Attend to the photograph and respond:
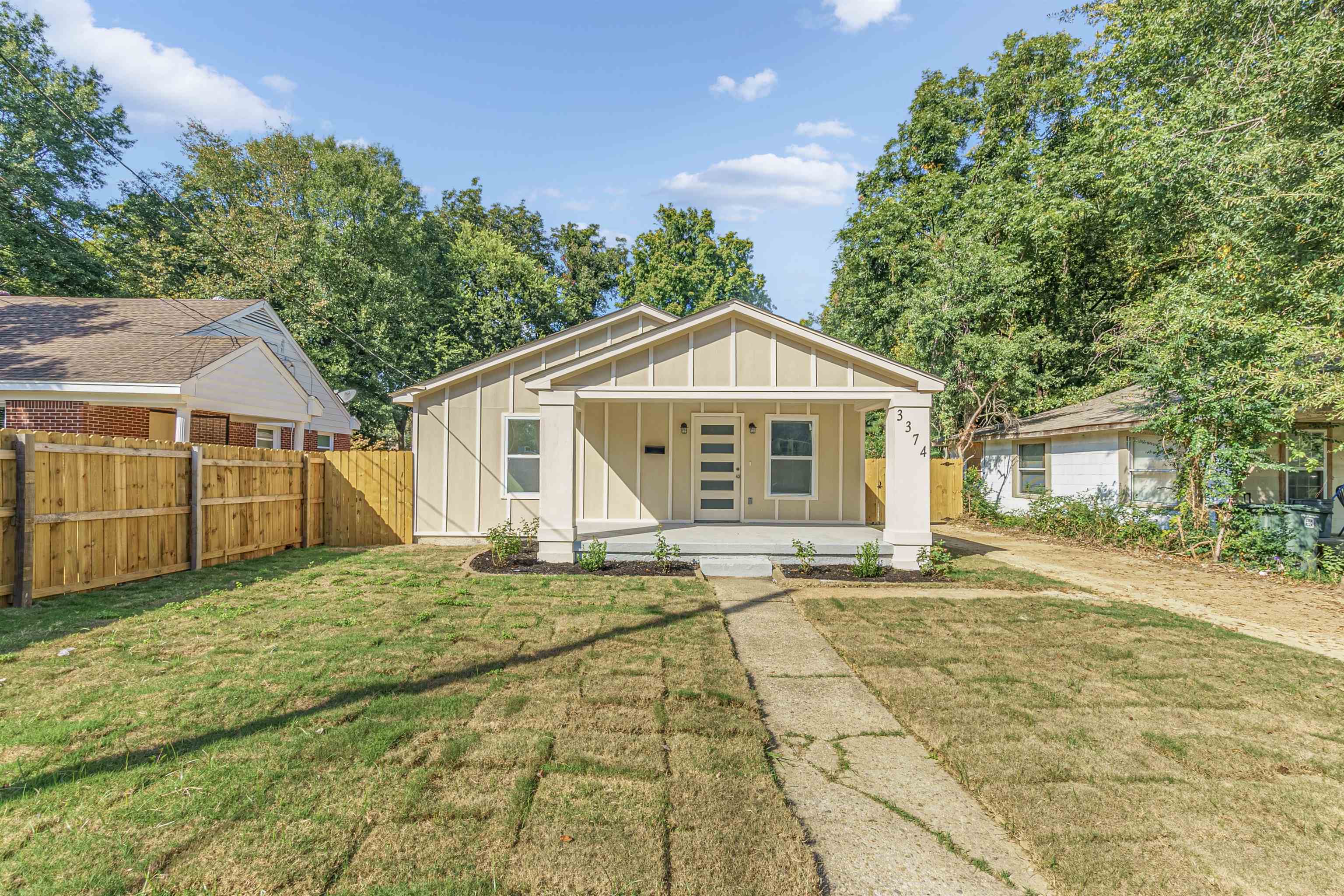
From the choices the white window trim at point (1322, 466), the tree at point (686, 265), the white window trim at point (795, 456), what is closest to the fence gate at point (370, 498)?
the white window trim at point (795, 456)

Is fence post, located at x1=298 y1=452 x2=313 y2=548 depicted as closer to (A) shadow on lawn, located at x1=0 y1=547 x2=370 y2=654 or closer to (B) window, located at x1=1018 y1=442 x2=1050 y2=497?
(A) shadow on lawn, located at x1=0 y1=547 x2=370 y2=654

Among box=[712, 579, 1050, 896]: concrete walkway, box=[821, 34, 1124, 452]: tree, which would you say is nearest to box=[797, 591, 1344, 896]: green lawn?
box=[712, 579, 1050, 896]: concrete walkway

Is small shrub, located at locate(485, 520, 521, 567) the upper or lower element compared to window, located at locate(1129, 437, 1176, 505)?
lower

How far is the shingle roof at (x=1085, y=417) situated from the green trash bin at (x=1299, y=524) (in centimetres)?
230

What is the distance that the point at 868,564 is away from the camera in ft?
26.4

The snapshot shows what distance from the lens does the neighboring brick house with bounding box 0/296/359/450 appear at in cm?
1047

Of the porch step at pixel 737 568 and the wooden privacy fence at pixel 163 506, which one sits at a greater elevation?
the wooden privacy fence at pixel 163 506

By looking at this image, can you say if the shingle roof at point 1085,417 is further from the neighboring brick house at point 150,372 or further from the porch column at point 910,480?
the neighboring brick house at point 150,372

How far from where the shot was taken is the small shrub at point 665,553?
27.5 ft

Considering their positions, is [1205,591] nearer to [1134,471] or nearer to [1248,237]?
[1134,471]

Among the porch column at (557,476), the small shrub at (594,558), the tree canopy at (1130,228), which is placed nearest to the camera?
the small shrub at (594,558)

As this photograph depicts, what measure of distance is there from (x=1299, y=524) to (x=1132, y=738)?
28.2 feet

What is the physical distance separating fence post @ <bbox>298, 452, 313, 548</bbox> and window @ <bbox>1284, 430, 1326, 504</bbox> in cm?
1751

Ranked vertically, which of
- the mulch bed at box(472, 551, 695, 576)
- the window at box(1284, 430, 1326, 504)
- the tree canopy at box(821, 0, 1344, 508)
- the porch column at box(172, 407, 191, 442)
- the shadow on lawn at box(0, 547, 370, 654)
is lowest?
the mulch bed at box(472, 551, 695, 576)
